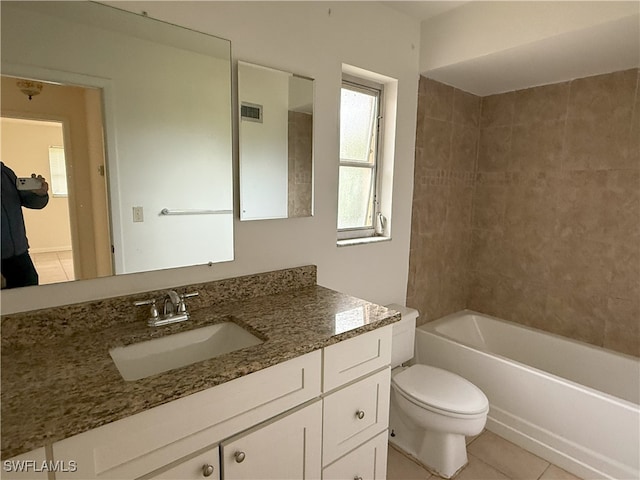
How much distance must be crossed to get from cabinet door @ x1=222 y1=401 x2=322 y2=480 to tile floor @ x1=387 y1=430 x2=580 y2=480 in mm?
894

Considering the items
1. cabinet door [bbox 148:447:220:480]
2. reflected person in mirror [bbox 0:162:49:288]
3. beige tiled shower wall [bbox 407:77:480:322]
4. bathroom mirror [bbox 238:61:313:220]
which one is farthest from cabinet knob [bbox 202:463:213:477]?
beige tiled shower wall [bbox 407:77:480:322]

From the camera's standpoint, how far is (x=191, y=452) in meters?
0.91

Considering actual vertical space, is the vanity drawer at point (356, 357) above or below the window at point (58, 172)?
below

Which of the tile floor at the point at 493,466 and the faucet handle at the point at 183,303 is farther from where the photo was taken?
the tile floor at the point at 493,466

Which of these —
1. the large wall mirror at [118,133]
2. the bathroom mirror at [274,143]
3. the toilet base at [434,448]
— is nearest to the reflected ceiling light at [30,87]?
the large wall mirror at [118,133]

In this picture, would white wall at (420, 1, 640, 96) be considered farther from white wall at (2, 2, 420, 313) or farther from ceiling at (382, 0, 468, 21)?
white wall at (2, 2, 420, 313)

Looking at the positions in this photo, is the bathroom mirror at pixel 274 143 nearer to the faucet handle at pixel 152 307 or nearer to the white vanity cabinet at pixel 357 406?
Result: the faucet handle at pixel 152 307

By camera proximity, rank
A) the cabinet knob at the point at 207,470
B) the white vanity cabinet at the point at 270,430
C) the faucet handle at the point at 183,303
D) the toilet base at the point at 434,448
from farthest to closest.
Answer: the toilet base at the point at 434,448 → the faucet handle at the point at 183,303 → the cabinet knob at the point at 207,470 → the white vanity cabinet at the point at 270,430

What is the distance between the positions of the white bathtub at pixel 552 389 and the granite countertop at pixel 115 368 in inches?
45.6

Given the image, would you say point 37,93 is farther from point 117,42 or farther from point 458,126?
point 458,126

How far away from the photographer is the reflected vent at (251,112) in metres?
1.49

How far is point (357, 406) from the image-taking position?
4.26ft

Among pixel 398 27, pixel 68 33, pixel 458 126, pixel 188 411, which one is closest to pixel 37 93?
pixel 68 33

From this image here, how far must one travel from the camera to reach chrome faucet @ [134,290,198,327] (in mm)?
1249
